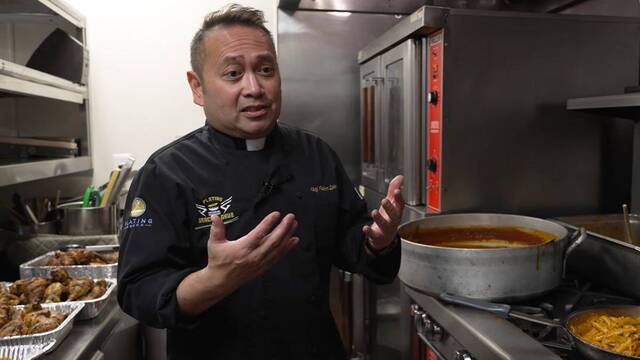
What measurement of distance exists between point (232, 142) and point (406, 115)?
2.95 feet

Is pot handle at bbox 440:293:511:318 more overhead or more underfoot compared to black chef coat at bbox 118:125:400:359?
more underfoot

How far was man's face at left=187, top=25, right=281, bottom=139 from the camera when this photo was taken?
1110 mm

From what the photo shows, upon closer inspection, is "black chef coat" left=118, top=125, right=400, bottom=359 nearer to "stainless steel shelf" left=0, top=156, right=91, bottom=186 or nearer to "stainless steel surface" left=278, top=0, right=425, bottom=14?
"stainless steel shelf" left=0, top=156, right=91, bottom=186

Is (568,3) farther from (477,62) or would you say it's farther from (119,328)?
(119,328)

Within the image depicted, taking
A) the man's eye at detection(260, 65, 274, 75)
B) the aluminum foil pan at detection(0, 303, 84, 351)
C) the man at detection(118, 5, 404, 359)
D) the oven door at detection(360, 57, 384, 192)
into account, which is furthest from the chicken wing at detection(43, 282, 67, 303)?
the oven door at detection(360, 57, 384, 192)

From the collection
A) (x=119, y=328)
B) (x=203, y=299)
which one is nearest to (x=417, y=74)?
(x=203, y=299)

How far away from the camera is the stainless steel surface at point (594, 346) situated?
933 mm

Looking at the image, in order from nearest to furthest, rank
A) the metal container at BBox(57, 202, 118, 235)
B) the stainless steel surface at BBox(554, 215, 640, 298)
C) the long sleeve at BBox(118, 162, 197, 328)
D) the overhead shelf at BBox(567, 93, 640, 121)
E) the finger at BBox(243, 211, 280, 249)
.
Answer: the finger at BBox(243, 211, 280, 249) < the long sleeve at BBox(118, 162, 197, 328) < the stainless steel surface at BBox(554, 215, 640, 298) < the overhead shelf at BBox(567, 93, 640, 121) < the metal container at BBox(57, 202, 118, 235)

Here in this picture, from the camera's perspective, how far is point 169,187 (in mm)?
1109

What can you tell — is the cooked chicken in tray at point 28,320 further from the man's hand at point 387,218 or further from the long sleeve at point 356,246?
the man's hand at point 387,218

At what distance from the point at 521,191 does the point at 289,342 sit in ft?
3.49

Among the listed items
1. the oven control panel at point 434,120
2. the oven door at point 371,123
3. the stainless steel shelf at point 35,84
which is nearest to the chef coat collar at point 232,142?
the oven control panel at point 434,120

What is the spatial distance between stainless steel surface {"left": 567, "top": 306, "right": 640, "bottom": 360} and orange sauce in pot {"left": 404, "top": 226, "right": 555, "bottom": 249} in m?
0.35

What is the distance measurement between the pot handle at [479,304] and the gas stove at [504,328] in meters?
0.01
